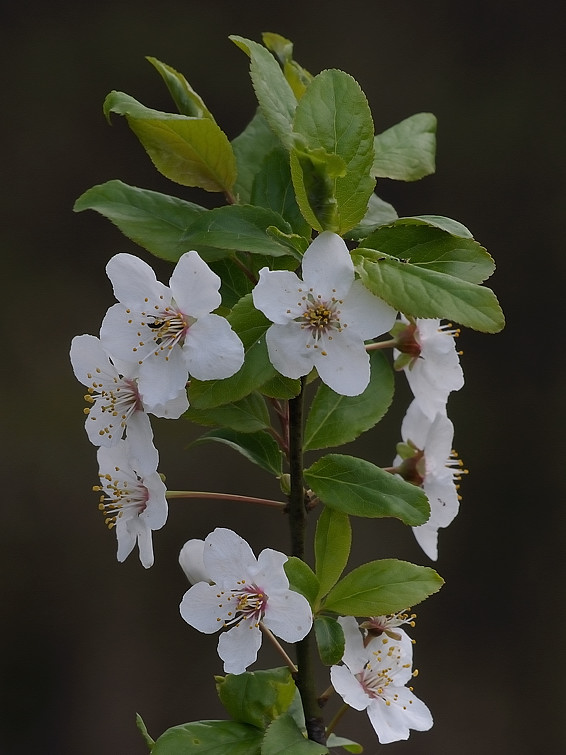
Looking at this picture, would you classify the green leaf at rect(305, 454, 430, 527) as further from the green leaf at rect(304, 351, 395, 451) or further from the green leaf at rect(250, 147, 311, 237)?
the green leaf at rect(250, 147, 311, 237)

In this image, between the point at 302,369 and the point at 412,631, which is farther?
the point at 412,631

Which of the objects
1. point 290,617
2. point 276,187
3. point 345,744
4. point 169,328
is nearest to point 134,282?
point 169,328

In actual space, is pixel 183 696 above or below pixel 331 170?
below

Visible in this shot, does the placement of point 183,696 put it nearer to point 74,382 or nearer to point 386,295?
point 74,382

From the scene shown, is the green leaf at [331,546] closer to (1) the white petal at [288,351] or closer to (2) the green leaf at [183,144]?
(1) the white petal at [288,351]

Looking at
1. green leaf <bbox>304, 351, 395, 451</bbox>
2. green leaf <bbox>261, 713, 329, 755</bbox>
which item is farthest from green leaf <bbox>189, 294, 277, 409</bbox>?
green leaf <bbox>261, 713, 329, 755</bbox>

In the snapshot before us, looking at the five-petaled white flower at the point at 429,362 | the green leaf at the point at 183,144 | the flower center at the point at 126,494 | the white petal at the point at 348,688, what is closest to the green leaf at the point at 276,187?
the green leaf at the point at 183,144

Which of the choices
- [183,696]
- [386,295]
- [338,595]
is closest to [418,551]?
[183,696]
